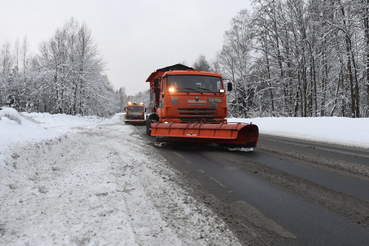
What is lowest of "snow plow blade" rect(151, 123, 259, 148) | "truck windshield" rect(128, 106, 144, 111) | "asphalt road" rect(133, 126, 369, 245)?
"asphalt road" rect(133, 126, 369, 245)

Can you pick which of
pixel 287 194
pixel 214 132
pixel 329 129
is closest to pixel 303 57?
pixel 329 129

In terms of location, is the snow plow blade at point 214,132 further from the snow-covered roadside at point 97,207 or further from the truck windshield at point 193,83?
the snow-covered roadside at point 97,207

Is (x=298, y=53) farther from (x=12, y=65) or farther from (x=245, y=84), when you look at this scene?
(x=12, y=65)

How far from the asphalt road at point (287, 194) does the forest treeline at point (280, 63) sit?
1249 centimetres

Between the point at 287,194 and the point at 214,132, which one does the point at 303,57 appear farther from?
the point at 287,194

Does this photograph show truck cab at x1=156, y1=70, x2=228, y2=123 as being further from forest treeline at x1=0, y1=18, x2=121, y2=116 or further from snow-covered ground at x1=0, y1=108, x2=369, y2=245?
forest treeline at x1=0, y1=18, x2=121, y2=116

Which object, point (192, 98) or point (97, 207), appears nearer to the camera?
point (97, 207)

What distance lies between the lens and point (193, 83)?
811 centimetres

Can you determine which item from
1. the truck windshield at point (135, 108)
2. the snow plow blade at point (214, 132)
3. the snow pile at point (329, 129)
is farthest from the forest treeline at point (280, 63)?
the snow plow blade at point (214, 132)

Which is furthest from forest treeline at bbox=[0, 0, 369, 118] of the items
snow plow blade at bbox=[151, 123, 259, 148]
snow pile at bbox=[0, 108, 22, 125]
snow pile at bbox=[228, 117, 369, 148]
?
snow pile at bbox=[0, 108, 22, 125]

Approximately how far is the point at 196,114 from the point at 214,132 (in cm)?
129

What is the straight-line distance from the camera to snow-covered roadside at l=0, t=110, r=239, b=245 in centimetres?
206

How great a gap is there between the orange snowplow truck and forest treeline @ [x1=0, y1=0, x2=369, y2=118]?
9.20 metres

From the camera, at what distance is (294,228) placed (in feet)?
7.54
